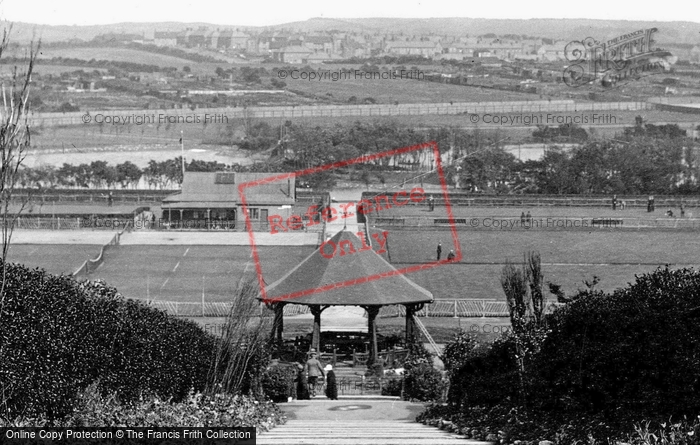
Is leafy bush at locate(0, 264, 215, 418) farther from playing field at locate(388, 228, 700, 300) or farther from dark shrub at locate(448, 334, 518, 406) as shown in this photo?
playing field at locate(388, 228, 700, 300)

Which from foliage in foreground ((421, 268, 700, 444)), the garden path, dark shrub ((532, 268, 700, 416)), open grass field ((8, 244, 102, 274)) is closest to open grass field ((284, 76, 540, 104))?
open grass field ((8, 244, 102, 274))

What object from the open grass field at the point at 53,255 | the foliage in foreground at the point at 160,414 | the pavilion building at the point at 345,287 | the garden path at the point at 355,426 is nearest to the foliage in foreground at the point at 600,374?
the garden path at the point at 355,426

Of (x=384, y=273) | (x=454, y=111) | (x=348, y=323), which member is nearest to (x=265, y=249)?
(x=348, y=323)

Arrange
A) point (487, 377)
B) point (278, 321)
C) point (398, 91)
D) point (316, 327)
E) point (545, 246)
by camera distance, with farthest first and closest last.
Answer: point (398, 91)
point (545, 246)
point (278, 321)
point (316, 327)
point (487, 377)

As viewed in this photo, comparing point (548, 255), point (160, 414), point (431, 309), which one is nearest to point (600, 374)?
point (160, 414)

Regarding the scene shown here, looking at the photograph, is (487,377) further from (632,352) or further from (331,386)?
(632,352)

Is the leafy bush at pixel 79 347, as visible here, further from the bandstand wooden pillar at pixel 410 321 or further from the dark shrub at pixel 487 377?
the bandstand wooden pillar at pixel 410 321

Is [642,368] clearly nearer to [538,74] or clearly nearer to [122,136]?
[122,136]
